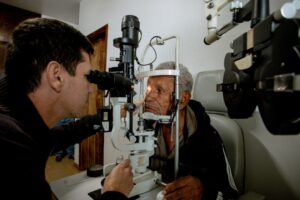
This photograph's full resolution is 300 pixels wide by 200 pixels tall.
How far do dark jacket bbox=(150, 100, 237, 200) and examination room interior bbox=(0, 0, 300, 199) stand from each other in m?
0.31

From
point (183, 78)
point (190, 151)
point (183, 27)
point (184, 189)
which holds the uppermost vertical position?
point (183, 27)

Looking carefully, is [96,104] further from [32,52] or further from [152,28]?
[32,52]

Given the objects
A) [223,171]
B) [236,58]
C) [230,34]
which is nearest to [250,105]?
[236,58]

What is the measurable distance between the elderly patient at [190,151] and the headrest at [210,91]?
16cm

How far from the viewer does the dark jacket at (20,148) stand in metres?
0.50

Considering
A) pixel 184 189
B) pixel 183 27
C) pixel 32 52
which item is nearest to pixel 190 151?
pixel 184 189

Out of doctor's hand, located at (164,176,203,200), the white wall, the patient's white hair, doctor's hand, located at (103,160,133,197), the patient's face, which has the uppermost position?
the white wall

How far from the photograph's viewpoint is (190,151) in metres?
1.05

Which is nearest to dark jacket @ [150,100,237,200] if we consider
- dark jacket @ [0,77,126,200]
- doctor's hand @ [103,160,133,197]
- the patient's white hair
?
the patient's white hair

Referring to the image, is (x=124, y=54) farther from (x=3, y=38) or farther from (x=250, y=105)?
(x=3, y=38)

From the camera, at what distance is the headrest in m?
1.20

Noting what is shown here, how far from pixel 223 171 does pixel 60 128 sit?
94 cm

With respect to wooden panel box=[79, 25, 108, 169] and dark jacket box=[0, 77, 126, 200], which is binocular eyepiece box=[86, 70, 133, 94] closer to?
dark jacket box=[0, 77, 126, 200]

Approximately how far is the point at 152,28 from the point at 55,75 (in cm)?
132
